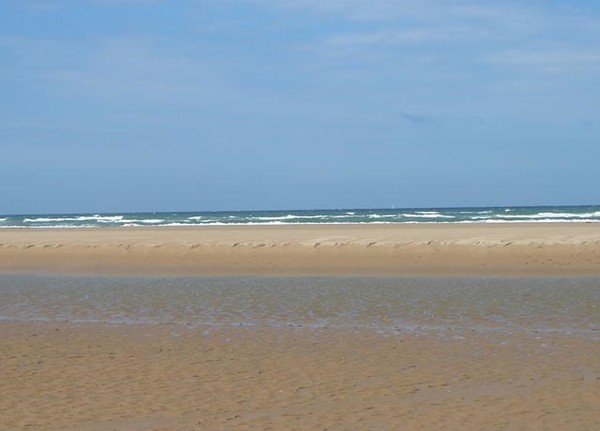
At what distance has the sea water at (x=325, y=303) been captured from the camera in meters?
11.7

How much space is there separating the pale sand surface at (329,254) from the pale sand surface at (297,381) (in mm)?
9036

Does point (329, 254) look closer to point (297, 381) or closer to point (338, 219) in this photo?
point (297, 381)

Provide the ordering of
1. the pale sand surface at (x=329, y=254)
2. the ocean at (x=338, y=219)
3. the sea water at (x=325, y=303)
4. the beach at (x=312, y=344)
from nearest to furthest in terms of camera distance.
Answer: the beach at (x=312, y=344) < the sea water at (x=325, y=303) < the pale sand surface at (x=329, y=254) < the ocean at (x=338, y=219)

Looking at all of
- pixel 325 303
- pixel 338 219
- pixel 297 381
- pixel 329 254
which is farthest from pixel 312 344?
pixel 338 219

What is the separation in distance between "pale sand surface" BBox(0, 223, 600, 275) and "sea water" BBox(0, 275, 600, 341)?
2.13 meters

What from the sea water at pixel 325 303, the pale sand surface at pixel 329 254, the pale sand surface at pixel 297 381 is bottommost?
the pale sand surface at pixel 297 381

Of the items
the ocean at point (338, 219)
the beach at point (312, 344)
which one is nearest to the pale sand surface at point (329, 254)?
the beach at point (312, 344)

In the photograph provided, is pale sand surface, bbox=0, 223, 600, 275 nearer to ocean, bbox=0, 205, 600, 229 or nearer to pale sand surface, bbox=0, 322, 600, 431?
pale sand surface, bbox=0, 322, 600, 431

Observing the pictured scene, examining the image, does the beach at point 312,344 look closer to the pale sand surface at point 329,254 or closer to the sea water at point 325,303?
the sea water at point 325,303

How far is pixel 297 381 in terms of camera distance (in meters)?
8.18

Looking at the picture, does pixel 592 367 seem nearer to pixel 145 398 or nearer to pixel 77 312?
pixel 145 398

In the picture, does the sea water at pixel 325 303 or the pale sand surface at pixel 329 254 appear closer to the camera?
the sea water at pixel 325 303

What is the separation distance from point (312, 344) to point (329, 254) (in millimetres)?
12262

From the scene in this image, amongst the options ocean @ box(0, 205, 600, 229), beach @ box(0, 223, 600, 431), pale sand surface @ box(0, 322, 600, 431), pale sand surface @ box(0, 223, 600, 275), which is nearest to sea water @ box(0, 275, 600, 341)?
beach @ box(0, 223, 600, 431)
